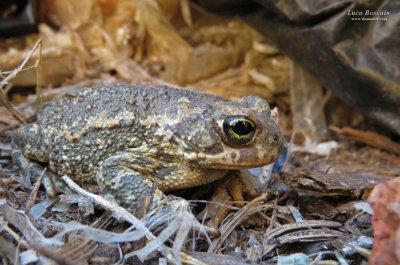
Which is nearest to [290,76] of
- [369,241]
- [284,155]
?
[284,155]

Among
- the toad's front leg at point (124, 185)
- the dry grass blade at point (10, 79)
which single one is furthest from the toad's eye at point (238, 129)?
the dry grass blade at point (10, 79)

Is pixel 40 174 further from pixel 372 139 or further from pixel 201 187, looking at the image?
pixel 372 139

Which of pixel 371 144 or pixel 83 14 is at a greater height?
pixel 83 14

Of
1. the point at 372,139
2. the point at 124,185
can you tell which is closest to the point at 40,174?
the point at 124,185

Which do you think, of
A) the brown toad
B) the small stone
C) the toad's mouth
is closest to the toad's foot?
the brown toad

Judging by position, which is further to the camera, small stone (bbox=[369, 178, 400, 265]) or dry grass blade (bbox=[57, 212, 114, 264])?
dry grass blade (bbox=[57, 212, 114, 264])

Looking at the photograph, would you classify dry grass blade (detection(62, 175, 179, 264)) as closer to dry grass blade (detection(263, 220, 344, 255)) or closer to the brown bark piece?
dry grass blade (detection(263, 220, 344, 255))

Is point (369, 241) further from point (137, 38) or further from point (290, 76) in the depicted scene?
point (137, 38)
